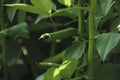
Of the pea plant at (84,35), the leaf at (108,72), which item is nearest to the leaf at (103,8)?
the pea plant at (84,35)

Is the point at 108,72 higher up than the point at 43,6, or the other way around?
the point at 43,6

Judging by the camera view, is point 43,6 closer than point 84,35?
Yes

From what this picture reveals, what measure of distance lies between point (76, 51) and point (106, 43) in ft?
0.29

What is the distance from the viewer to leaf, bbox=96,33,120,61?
2.15ft

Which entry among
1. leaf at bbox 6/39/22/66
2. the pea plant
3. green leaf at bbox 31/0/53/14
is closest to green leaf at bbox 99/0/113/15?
the pea plant

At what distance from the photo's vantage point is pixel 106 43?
0.67 meters

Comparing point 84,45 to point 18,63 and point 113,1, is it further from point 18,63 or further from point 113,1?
point 18,63

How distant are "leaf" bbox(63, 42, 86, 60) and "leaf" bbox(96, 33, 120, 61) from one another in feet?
0.17

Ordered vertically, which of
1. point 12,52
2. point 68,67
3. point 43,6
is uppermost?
point 43,6

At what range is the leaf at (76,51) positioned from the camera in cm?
73

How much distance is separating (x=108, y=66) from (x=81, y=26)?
11 centimetres

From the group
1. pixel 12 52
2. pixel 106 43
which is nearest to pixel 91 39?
pixel 106 43

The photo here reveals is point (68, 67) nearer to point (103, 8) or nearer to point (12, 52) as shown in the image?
point (103, 8)

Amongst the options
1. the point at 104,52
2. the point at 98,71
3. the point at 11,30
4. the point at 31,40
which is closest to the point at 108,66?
the point at 98,71
